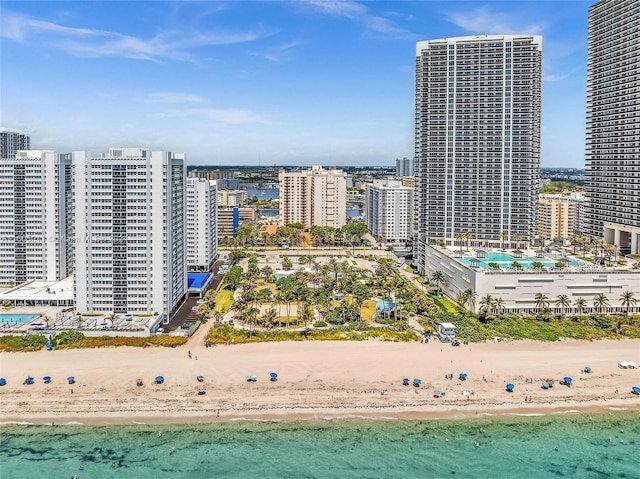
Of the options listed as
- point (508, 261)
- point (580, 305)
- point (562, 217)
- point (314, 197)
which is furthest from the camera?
point (314, 197)

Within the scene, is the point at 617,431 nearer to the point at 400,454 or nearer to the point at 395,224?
the point at 400,454

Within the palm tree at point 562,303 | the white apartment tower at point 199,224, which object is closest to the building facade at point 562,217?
the palm tree at point 562,303

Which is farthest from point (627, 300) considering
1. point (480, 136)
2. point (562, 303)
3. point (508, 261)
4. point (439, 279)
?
point (480, 136)

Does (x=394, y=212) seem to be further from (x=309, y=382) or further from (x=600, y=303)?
(x=309, y=382)

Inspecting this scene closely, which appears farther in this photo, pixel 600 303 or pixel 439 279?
pixel 439 279

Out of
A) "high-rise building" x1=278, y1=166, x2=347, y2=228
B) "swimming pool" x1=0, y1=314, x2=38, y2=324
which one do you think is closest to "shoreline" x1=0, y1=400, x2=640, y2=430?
"swimming pool" x1=0, y1=314, x2=38, y2=324

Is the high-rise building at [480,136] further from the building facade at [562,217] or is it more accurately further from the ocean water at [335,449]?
the ocean water at [335,449]

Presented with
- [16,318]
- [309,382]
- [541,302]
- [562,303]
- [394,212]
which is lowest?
[309,382]
